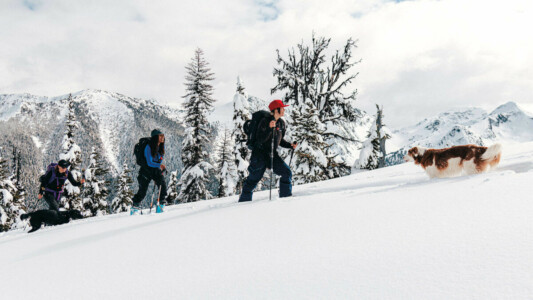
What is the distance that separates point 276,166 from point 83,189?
25275mm

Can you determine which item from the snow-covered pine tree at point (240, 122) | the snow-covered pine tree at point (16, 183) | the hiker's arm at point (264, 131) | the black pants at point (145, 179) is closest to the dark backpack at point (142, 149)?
the black pants at point (145, 179)

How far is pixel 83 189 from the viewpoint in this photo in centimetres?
2517

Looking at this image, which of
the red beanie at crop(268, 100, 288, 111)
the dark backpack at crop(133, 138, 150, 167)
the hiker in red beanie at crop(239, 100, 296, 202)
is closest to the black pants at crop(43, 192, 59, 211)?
the dark backpack at crop(133, 138, 150, 167)

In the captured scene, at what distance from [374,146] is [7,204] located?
31752 millimetres

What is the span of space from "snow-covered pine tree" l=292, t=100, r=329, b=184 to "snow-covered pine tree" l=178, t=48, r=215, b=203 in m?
6.81

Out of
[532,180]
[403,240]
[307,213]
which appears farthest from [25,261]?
[532,180]

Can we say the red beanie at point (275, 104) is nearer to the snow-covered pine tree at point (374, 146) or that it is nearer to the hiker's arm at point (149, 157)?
the hiker's arm at point (149, 157)

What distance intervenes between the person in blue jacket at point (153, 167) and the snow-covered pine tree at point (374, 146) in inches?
720

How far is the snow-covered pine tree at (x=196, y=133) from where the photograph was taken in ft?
68.4

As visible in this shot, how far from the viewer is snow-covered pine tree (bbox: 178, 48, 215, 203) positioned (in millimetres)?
20859

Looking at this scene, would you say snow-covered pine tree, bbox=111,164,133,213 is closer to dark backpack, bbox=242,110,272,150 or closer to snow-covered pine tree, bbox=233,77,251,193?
snow-covered pine tree, bbox=233,77,251,193

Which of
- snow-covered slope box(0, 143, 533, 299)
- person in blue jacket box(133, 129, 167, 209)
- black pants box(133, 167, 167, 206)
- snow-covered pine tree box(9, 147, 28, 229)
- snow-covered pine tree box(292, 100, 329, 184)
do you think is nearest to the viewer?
snow-covered slope box(0, 143, 533, 299)

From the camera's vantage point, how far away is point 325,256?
208cm

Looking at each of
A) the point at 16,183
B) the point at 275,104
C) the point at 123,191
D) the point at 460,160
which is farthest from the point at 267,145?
the point at 16,183
